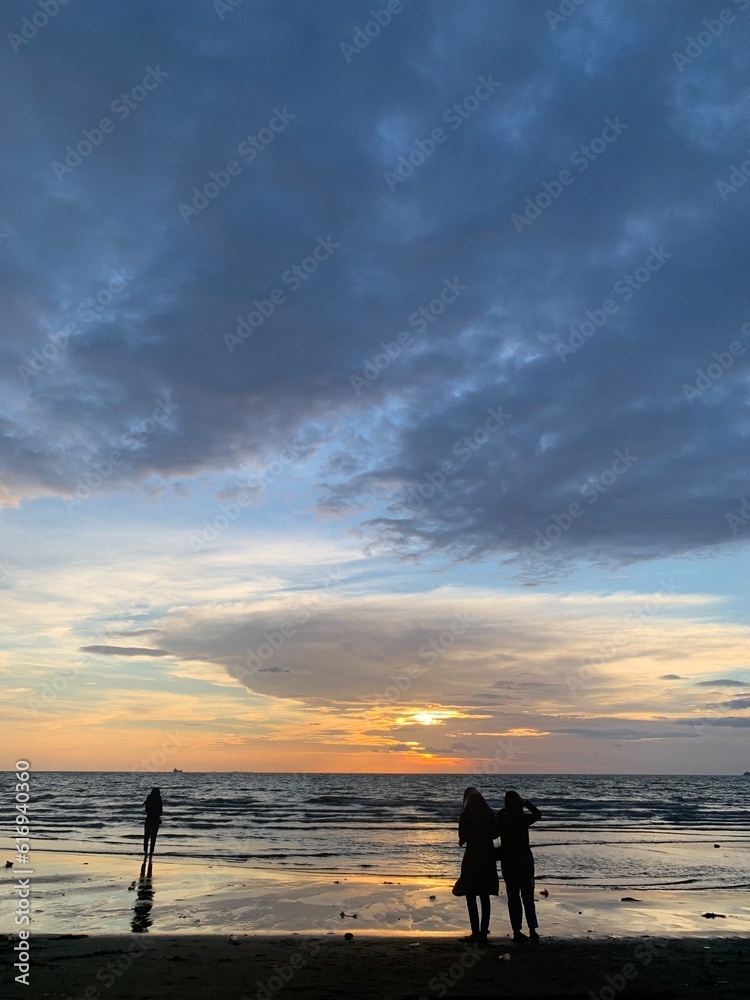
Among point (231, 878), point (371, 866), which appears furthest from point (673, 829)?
point (231, 878)

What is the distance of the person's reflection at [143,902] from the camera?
12594 mm

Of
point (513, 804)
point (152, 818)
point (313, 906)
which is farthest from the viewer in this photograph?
point (152, 818)

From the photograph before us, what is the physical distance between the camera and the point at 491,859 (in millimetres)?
10805

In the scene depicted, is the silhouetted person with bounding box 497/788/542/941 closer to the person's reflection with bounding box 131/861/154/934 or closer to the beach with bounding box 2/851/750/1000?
the beach with bounding box 2/851/750/1000

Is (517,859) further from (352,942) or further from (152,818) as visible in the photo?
(152,818)

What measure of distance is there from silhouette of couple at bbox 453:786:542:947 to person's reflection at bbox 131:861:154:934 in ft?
18.5

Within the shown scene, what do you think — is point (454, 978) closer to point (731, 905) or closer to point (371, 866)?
point (731, 905)


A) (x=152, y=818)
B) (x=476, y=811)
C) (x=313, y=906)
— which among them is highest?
(x=476, y=811)

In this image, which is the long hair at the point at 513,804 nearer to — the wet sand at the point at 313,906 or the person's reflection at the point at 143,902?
the wet sand at the point at 313,906

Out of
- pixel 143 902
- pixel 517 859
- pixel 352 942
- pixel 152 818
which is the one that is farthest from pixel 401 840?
pixel 517 859

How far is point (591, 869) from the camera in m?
22.2

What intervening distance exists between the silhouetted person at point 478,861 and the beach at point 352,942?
1.50ft

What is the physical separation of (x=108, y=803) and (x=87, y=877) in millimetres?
42076

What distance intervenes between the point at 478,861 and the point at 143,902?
8.24 metres
